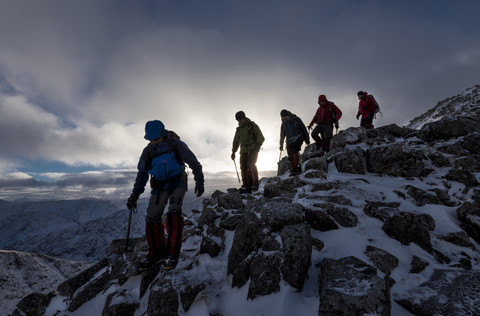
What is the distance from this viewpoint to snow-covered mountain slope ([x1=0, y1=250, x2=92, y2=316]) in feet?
307

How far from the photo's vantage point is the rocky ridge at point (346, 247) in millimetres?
3705

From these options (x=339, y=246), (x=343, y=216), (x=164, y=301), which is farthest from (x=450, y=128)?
(x=164, y=301)

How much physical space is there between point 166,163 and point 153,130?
108cm

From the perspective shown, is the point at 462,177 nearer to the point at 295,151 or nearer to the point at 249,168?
the point at 295,151

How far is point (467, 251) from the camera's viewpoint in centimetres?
466

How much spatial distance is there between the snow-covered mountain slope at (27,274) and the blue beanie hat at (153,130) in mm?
115096

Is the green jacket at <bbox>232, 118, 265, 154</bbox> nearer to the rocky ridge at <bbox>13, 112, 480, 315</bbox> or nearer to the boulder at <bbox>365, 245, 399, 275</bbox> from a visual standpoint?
the rocky ridge at <bbox>13, 112, 480, 315</bbox>

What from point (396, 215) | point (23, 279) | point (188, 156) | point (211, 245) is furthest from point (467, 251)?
point (23, 279)

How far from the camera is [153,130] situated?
6.23 metres

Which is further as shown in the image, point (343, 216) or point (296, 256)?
point (343, 216)

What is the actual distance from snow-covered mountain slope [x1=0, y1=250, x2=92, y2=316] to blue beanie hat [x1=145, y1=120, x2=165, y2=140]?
378 ft

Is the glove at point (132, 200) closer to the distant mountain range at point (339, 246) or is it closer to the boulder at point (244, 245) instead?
the distant mountain range at point (339, 246)

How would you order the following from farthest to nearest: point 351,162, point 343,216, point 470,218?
point 351,162
point 343,216
point 470,218

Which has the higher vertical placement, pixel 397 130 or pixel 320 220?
pixel 397 130
